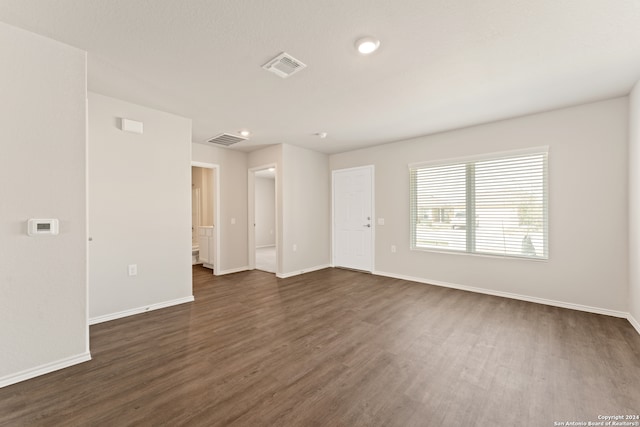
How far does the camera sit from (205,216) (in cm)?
676

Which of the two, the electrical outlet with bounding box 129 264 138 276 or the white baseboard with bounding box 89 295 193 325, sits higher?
the electrical outlet with bounding box 129 264 138 276

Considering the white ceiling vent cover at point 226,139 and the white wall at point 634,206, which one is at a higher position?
the white ceiling vent cover at point 226,139

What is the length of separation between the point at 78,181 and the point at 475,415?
3444 millimetres

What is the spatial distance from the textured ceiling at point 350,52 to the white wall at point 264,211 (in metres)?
6.15

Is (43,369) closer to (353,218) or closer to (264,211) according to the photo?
(353,218)

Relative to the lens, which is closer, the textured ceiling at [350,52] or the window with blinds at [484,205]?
the textured ceiling at [350,52]

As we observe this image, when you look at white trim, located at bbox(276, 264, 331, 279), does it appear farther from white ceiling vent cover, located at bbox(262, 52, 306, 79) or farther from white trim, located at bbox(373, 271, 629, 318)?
white ceiling vent cover, located at bbox(262, 52, 306, 79)

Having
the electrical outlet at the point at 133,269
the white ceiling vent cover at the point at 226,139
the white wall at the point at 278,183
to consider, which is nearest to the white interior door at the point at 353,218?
the white wall at the point at 278,183

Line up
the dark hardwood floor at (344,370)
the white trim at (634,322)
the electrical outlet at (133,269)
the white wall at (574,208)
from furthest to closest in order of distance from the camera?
the electrical outlet at (133,269), the white wall at (574,208), the white trim at (634,322), the dark hardwood floor at (344,370)

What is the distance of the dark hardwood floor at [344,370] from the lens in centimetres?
166

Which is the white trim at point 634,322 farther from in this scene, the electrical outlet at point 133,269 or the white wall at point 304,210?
the electrical outlet at point 133,269

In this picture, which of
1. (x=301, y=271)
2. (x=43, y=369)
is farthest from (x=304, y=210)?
(x=43, y=369)

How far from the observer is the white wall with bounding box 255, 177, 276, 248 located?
9.68 metres

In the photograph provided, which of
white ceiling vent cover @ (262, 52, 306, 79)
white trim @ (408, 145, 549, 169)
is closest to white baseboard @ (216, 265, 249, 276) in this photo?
white trim @ (408, 145, 549, 169)
